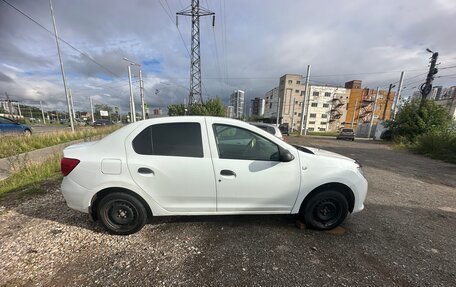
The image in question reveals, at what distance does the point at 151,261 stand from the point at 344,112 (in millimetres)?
73347

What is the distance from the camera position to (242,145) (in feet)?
9.54

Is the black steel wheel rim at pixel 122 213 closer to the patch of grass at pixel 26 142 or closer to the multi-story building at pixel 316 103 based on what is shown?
the patch of grass at pixel 26 142

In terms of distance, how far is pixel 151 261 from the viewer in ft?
7.82

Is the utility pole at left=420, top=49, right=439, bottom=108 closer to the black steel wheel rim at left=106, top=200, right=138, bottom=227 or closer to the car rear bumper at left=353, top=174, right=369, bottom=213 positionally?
the car rear bumper at left=353, top=174, right=369, bottom=213

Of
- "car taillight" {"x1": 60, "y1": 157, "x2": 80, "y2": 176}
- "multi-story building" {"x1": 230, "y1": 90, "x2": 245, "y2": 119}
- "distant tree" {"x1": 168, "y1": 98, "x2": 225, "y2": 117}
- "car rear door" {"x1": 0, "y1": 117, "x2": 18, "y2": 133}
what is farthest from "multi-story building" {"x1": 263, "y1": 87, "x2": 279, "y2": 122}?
"car taillight" {"x1": 60, "y1": 157, "x2": 80, "y2": 176}

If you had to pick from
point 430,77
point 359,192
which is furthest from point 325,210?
point 430,77

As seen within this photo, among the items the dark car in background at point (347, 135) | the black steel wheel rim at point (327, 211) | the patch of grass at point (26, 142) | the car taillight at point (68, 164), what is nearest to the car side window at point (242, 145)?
the black steel wheel rim at point (327, 211)

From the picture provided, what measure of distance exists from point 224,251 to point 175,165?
4.27ft

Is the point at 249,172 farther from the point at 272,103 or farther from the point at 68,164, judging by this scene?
the point at 272,103

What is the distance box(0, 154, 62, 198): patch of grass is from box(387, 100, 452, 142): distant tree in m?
24.3

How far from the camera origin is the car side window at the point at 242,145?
2.81 meters

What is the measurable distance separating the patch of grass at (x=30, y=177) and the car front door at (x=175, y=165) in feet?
11.3

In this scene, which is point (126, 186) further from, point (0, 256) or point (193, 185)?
point (0, 256)

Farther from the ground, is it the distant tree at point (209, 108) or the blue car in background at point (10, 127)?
the distant tree at point (209, 108)
